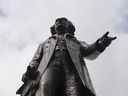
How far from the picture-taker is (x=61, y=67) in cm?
1005

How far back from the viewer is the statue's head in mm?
11125

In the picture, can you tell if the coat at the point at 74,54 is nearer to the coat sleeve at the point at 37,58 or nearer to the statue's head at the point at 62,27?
the coat sleeve at the point at 37,58

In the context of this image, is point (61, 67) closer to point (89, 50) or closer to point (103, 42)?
point (89, 50)

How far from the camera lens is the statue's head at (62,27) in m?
11.1

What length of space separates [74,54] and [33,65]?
955 mm

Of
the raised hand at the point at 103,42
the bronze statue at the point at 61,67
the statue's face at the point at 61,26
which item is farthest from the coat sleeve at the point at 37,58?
the raised hand at the point at 103,42

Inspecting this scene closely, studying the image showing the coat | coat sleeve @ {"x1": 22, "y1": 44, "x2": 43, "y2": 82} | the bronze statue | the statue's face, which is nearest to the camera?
the bronze statue

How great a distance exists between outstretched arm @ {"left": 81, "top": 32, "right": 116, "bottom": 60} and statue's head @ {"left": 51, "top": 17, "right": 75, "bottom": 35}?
59 centimetres

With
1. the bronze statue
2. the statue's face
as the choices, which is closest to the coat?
the bronze statue

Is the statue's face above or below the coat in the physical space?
above

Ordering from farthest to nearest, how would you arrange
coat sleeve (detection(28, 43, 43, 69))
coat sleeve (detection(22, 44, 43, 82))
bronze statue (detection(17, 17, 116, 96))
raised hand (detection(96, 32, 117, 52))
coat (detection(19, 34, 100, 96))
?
1. raised hand (detection(96, 32, 117, 52))
2. coat sleeve (detection(28, 43, 43, 69))
3. coat (detection(19, 34, 100, 96))
4. coat sleeve (detection(22, 44, 43, 82))
5. bronze statue (detection(17, 17, 116, 96))

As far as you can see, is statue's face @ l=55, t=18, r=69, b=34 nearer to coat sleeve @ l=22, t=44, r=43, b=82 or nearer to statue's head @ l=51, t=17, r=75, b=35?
statue's head @ l=51, t=17, r=75, b=35

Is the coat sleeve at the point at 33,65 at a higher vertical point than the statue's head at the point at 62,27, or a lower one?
lower

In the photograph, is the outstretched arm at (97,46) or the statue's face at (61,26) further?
the statue's face at (61,26)
